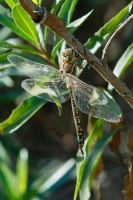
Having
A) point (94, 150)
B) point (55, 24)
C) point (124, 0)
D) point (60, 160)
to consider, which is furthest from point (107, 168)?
point (55, 24)

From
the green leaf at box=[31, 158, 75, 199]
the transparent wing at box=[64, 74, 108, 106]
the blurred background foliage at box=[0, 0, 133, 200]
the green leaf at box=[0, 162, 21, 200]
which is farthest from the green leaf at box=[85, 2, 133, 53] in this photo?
the green leaf at box=[31, 158, 75, 199]

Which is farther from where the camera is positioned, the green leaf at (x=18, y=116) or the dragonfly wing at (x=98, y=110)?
the green leaf at (x=18, y=116)

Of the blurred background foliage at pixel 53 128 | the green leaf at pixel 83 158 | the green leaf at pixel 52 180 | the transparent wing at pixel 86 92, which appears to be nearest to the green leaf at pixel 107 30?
the blurred background foliage at pixel 53 128

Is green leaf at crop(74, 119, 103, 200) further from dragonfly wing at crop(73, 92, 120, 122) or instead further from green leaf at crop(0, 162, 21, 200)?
green leaf at crop(0, 162, 21, 200)

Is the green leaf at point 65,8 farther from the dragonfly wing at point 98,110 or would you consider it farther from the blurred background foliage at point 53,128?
the dragonfly wing at point 98,110

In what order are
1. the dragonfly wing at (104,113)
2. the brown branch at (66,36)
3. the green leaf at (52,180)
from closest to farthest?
the brown branch at (66,36) < the dragonfly wing at (104,113) < the green leaf at (52,180)

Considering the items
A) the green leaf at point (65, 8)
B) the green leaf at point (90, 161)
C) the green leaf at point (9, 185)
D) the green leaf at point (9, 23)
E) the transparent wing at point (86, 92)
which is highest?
the green leaf at point (9, 23)
